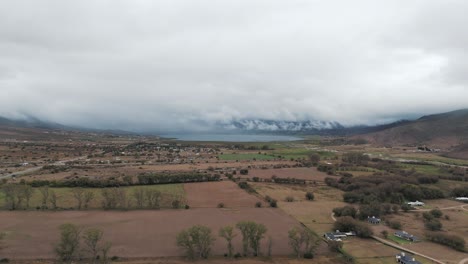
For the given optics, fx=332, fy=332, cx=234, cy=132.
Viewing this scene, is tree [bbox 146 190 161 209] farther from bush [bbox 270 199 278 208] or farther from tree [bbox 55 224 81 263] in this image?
bush [bbox 270 199 278 208]

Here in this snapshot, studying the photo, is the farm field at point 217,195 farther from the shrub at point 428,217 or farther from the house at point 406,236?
the shrub at point 428,217

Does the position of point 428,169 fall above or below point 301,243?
above

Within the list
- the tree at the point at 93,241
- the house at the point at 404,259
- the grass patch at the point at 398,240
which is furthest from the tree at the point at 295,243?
the tree at the point at 93,241

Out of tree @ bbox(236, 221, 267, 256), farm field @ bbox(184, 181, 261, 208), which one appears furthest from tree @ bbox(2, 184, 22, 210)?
tree @ bbox(236, 221, 267, 256)

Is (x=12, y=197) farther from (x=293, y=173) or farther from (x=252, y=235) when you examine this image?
(x=293, y=173)

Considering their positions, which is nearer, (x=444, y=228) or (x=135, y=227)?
(x=135, y=227)

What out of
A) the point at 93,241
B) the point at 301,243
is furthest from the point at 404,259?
the point at 93,241
